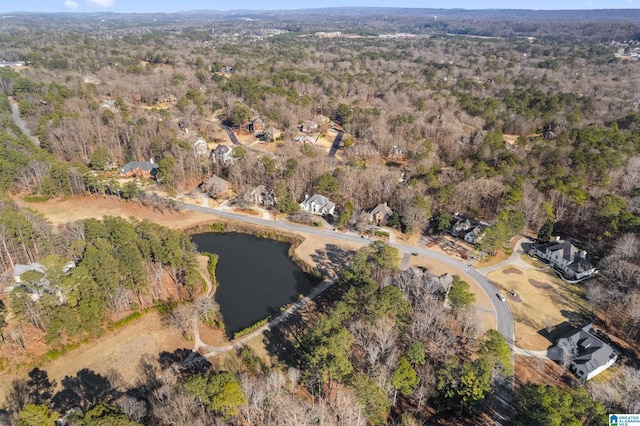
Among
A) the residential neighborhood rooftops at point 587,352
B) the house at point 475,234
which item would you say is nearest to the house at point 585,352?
the residential neighborhood rooftops at point 587,352

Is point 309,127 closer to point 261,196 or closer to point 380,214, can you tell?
point 261,196

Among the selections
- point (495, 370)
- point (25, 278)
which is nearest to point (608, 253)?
point (495, 370)

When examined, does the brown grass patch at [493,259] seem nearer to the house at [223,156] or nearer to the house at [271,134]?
the house at [223,156]

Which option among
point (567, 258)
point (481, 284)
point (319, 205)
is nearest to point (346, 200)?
point (319, 205)

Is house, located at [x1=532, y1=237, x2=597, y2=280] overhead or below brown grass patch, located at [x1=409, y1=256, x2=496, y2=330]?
overhead

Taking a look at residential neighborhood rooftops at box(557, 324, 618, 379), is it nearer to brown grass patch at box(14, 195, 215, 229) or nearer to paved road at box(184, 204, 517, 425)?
paved road at box(184, 204, 517, 425)

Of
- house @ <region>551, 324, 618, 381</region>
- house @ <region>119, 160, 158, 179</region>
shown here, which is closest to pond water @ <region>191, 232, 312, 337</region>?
house @ <region>119, 160, 158, 179</region>
